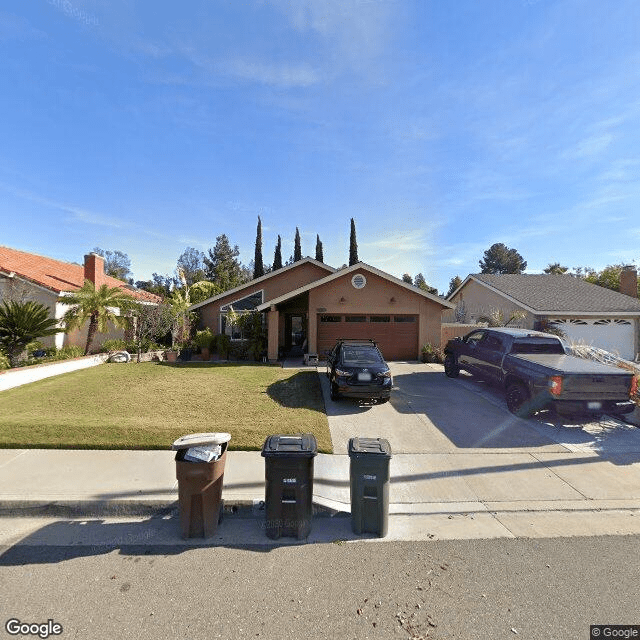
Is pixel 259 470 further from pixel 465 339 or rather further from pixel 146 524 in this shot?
pixel 465 339

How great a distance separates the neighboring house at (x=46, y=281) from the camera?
15789 mm

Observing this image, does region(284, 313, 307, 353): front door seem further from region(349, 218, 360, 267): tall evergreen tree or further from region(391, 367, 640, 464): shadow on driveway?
region(349, 218, 360, 267): tall evergreen tree

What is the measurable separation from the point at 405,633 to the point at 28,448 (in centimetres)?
682

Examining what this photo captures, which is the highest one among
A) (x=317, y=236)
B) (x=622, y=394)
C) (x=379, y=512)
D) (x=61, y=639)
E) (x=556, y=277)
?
(x=317, y=236)

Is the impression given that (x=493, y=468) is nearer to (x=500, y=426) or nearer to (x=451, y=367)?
(x=500, y=426)

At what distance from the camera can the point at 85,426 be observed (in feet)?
22.7

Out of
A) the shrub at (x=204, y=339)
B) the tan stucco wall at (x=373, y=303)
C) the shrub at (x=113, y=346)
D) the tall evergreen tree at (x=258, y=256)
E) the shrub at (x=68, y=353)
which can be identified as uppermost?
the tall evergreen tree at (x=258, y=256)

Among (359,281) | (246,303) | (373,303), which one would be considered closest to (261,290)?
(246,303)

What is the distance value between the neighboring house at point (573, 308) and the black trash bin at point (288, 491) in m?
17.1

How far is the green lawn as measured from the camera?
6.52 meters

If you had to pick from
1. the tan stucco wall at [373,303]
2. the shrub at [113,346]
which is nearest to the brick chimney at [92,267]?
the shrub at [113,346]

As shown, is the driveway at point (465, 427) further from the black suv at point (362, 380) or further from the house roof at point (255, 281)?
the house roof at point (255, 281)

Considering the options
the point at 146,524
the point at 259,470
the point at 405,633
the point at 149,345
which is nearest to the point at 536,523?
the point at 405,633

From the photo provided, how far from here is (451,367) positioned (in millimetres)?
12516
